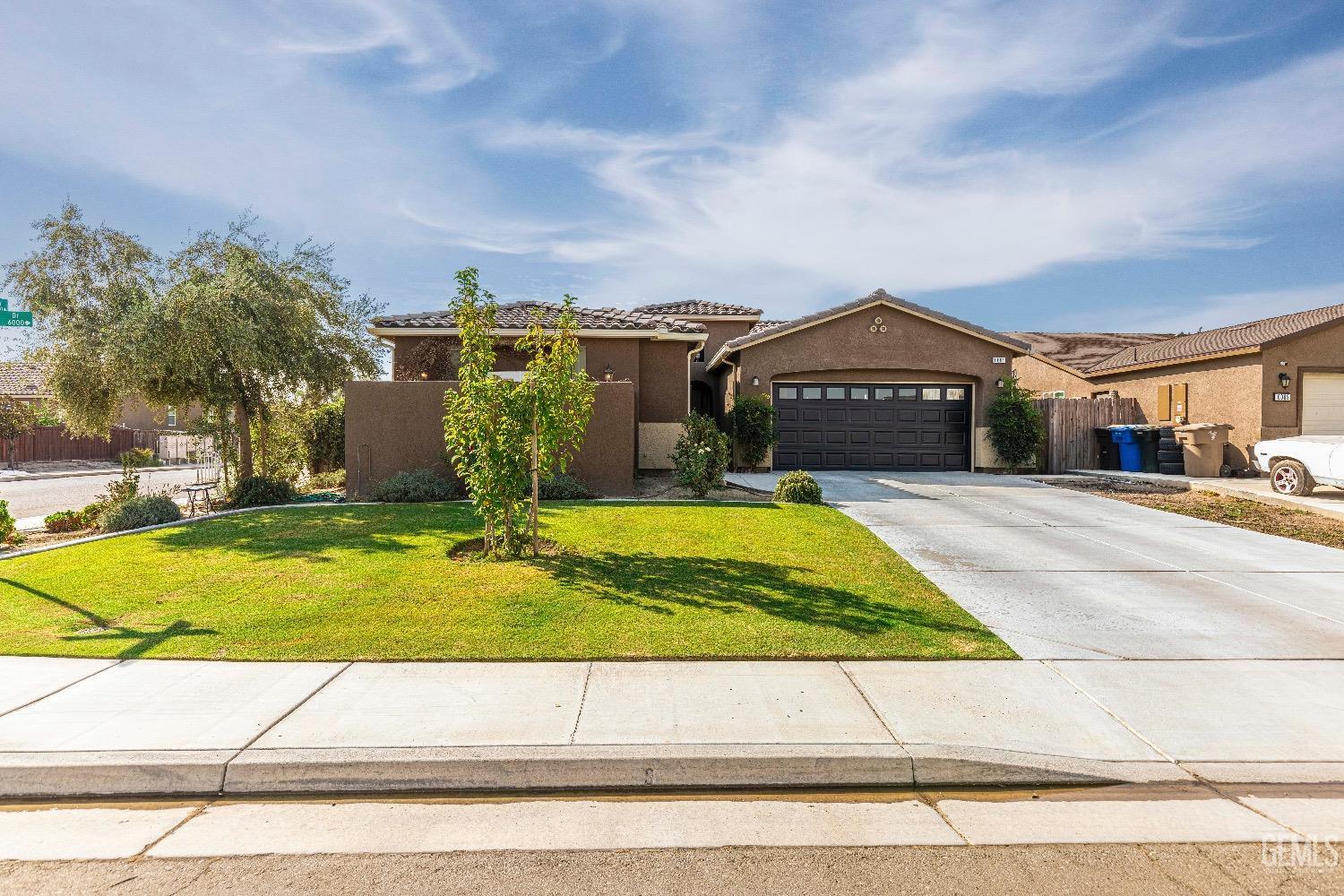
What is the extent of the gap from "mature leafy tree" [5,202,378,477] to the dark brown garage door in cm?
1146

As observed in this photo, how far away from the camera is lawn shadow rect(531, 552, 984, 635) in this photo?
625 centimetres

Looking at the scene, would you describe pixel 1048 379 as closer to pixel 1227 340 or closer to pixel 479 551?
pixel 1227 340

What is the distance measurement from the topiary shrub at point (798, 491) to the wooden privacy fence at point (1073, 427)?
10265mm

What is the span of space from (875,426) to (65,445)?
117ft

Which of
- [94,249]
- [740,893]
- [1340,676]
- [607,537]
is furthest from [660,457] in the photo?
[740,893]

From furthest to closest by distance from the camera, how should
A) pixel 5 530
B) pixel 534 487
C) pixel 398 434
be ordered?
pixel 398 434 → pixel 5 530 → pixel 534 487

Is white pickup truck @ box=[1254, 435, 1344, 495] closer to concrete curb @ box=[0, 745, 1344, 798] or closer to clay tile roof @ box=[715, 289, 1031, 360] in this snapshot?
clay tile roof @ box=[715, 289, 1031, 360]

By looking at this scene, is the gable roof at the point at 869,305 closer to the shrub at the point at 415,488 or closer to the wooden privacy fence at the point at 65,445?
the shrub at the point at 415,488

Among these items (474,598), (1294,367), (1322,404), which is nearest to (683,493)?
(474,598)

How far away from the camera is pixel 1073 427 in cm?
1969

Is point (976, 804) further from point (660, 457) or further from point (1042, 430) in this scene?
point (1042, 430)

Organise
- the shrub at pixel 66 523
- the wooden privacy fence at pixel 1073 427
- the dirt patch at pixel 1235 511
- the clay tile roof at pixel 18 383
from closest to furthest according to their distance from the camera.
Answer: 1. the dirt patch at pixel 1235 511
2. the shrub at pixel 66 523
3. the wooden privacy fence at pixel 1073 427
4. the clay tile roof at pixel 18 383

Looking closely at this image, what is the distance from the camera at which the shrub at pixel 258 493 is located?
13.2 m

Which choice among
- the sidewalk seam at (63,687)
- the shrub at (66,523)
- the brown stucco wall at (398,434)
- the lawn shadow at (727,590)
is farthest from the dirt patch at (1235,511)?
the shrub at (66,523)
